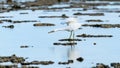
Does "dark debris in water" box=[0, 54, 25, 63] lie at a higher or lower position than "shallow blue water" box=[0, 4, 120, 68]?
higher

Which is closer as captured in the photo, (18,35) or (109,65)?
(109,65)

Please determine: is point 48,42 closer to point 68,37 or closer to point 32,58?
point 68,37

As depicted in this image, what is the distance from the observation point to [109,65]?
16.2 meters

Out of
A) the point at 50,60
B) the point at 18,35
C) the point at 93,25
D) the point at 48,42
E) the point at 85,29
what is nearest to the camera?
the point at 50,60

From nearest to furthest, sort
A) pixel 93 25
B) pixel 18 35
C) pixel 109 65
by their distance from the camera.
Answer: pixel 109 65
pixel 18 35
pixel 93 25

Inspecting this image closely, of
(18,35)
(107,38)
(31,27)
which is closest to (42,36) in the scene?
(18,35)

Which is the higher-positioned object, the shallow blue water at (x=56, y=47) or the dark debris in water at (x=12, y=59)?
the dark debris in water at (x=12, y=59)

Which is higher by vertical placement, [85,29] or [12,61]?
[12,61]

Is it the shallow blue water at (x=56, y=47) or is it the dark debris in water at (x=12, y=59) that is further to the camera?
the shallow blue water at (x=56, y=47)

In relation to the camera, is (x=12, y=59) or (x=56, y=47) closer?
(x=12, y=59)

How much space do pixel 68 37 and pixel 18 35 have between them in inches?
115

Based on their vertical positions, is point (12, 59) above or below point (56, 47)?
above

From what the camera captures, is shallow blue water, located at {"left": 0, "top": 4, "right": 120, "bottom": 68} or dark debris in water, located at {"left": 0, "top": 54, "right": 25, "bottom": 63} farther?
shallow blue water, located at {"left": 0, "top": 4, "right": 120, "bottom": 68}

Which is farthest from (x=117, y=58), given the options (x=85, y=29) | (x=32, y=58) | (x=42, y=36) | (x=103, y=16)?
(x=103, y=16)
